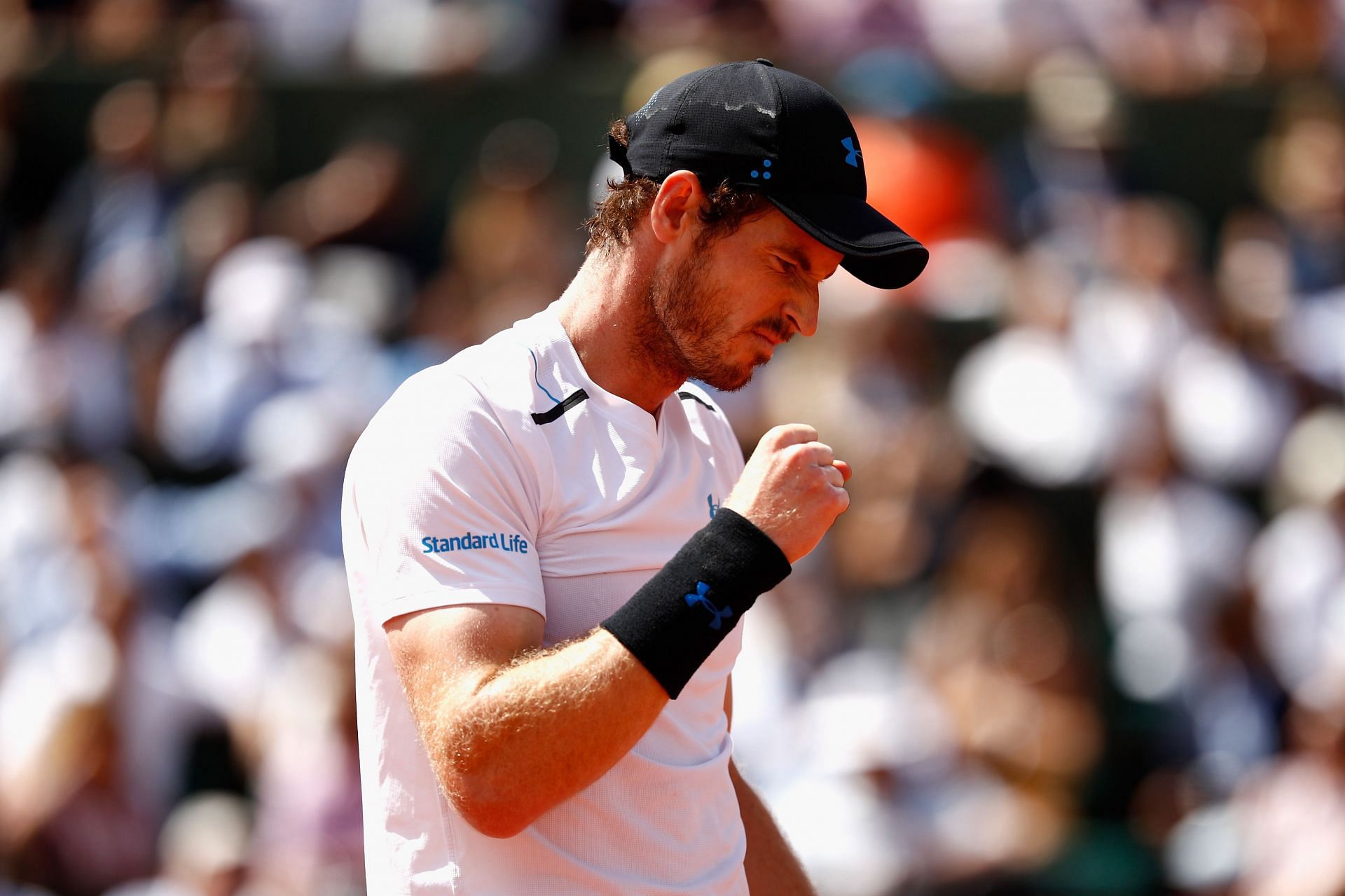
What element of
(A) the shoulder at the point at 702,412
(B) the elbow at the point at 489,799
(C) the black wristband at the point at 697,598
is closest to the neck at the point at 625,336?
(A) the shoulder at the point at 702,412

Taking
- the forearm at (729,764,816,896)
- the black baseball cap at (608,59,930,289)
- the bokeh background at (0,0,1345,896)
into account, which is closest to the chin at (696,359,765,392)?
the black baseball cap at (608,59,930,289)

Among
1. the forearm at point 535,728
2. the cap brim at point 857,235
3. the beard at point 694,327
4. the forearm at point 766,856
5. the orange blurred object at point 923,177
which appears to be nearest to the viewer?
the forearm at point 535,728

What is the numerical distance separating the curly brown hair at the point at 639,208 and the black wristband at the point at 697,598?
455 mm

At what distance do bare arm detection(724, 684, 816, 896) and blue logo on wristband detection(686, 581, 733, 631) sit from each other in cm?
61

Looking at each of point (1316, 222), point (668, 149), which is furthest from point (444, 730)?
point (1316, 222)

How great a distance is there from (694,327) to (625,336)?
5.1 inches

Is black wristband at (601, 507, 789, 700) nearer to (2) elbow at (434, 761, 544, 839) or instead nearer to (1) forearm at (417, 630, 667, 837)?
(1) forearm at (417, 630, 667, 837)

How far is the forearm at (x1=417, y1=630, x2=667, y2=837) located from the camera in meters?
2.13

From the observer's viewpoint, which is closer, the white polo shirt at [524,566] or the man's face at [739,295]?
the white polo shirt at [524,566]

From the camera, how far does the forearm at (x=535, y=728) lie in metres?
2.13

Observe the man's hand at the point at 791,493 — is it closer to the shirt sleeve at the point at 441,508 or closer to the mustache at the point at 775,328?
the mustache at the point at 775,328

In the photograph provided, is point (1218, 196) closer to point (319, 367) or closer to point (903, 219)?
point (903, 219)

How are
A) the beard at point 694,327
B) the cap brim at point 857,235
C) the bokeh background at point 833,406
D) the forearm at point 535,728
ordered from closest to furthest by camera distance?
the forearm at point 535,728 < the cap brim at point 857,235 < the beard at point 694,327 < the bokeh background at point 833,406

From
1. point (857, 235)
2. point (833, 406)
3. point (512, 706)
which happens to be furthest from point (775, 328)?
point (833, 406)
